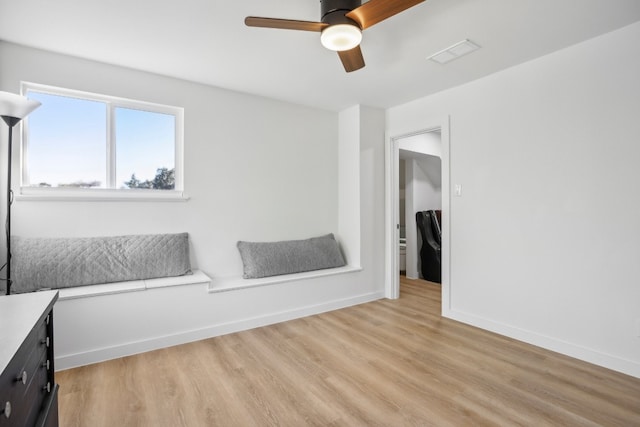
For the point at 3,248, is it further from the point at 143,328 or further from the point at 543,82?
the point at 543,82

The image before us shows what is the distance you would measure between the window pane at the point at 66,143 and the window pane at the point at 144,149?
0.14m

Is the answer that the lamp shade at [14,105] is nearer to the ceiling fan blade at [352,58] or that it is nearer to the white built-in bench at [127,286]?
the white built-in bench at [127,286]

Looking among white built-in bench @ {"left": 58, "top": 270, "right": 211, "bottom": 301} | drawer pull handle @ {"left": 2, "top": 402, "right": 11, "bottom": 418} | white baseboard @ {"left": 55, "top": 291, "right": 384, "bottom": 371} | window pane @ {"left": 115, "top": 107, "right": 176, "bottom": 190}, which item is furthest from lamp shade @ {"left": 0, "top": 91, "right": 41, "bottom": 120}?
drawer pull handle @ {"left": 2, "top": 402, "right": 11, "bottom": 418}

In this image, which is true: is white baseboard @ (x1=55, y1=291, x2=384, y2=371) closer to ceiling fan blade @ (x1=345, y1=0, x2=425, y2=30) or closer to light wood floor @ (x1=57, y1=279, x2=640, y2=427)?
light wood floor @ (x1=57, y1=279, x2=640, y2=427)

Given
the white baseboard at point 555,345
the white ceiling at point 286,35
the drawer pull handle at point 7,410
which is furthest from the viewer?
the white baseboard at point 555,345

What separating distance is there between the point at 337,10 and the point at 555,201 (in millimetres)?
2238

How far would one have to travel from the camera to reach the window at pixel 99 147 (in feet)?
8.91

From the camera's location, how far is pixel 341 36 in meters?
1.89

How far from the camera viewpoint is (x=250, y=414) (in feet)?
6.10

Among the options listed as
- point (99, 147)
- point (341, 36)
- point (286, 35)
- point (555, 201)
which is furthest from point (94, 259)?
point (555, 201)

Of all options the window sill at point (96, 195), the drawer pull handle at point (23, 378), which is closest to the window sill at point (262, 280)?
the window sill at point (96, 195)

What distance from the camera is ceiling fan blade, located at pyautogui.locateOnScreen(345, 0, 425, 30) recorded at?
1668 millimetres

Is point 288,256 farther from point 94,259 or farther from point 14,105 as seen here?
point 14,105

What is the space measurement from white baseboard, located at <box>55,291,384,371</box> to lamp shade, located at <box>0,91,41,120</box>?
66.1 inches
